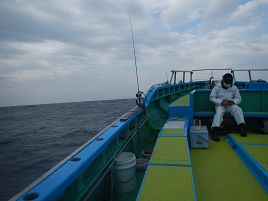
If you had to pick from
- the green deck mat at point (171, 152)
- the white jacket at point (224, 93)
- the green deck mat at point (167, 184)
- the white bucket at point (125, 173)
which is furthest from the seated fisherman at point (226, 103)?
the green deck mat at point (167, 184)

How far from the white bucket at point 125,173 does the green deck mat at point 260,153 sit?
6.07 ft

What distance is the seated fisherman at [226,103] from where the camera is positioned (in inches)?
175

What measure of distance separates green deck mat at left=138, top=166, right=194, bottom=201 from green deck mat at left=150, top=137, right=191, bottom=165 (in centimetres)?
15

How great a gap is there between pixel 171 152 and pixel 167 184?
0.77 meters

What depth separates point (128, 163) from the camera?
2.97 metres

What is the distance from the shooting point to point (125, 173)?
117 inches

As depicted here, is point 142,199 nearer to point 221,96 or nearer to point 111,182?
point 111,182

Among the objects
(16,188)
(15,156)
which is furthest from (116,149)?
(15,156)

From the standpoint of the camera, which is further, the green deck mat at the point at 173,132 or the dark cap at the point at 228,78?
the dark cap at the point at 228,78

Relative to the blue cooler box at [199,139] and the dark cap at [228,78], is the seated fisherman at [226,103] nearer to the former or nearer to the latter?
the dark cap at [228,78]

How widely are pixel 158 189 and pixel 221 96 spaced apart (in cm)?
391

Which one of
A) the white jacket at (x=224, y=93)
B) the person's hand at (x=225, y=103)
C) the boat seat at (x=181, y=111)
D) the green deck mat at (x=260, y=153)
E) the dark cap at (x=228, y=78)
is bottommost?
the green deck mat at (x=260, y=153)

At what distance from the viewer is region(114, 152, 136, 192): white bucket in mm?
2939

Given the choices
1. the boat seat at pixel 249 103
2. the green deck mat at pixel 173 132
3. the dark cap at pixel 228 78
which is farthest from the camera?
the boat seat at pixel 249 103
